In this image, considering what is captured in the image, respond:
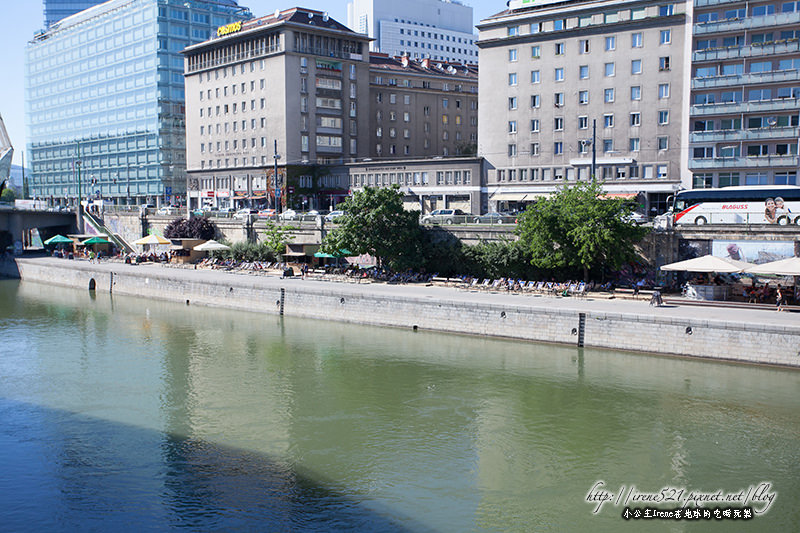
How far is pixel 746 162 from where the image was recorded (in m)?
62.0

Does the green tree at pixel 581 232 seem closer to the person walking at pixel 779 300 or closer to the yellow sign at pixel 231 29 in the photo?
the person walking at pixel 779 300

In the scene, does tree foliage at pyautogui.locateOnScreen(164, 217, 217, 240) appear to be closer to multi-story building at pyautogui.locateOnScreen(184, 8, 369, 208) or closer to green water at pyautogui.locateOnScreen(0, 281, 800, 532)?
multi-story building at pyautogui.locateOnScreen(184, 8, 369, 208)

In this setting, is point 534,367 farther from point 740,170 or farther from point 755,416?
point 740,170

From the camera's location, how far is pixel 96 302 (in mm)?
58406

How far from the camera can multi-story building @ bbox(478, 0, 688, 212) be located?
Result: 66062 millimetres

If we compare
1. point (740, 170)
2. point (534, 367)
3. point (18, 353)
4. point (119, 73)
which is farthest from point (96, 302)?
point (119, 73)

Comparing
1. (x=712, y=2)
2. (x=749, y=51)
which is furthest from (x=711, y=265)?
(x=712, y=2)

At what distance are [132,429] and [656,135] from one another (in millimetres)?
54892

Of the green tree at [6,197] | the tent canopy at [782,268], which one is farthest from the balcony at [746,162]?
the green tree at [6,197]

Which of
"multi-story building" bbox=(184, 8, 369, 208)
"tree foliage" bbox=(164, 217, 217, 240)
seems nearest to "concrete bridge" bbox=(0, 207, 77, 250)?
"multi-story building" bbox=(184, 8, 369, 208)

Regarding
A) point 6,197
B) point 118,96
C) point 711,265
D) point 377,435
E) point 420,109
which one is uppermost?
point 118,96

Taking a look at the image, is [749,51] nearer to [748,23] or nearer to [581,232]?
[748,23]

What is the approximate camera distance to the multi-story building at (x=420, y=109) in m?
101

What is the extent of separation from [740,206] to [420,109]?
2511 inches
